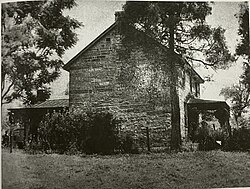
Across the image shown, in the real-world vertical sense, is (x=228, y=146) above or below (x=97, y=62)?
below

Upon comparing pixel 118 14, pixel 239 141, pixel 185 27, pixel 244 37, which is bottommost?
pixel 239 141

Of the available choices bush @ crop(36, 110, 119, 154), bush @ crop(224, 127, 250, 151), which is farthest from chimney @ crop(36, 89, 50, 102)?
bush @ crop(224, 127, 250, 151)

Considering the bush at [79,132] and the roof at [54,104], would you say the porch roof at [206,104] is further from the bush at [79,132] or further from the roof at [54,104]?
the roof at [54,104]

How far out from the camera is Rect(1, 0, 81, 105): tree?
217 inches

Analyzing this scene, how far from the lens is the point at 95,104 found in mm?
5723

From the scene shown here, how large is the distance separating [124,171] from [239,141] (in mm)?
1624

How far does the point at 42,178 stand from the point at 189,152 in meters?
1.93

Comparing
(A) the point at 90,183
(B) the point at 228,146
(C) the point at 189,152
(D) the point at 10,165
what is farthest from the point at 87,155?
(B) the point at 228,146

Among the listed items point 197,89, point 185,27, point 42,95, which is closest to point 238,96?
point 197,89

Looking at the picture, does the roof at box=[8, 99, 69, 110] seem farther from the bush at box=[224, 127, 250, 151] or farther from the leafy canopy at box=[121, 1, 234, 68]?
the bush at box=[224, 127, 250, 151]

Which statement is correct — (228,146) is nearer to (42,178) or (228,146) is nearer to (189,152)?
(189,152)

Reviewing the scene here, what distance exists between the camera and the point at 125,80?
576 centimetres

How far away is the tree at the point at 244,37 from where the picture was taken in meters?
5.87

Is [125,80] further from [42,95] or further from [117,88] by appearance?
[42,95]
